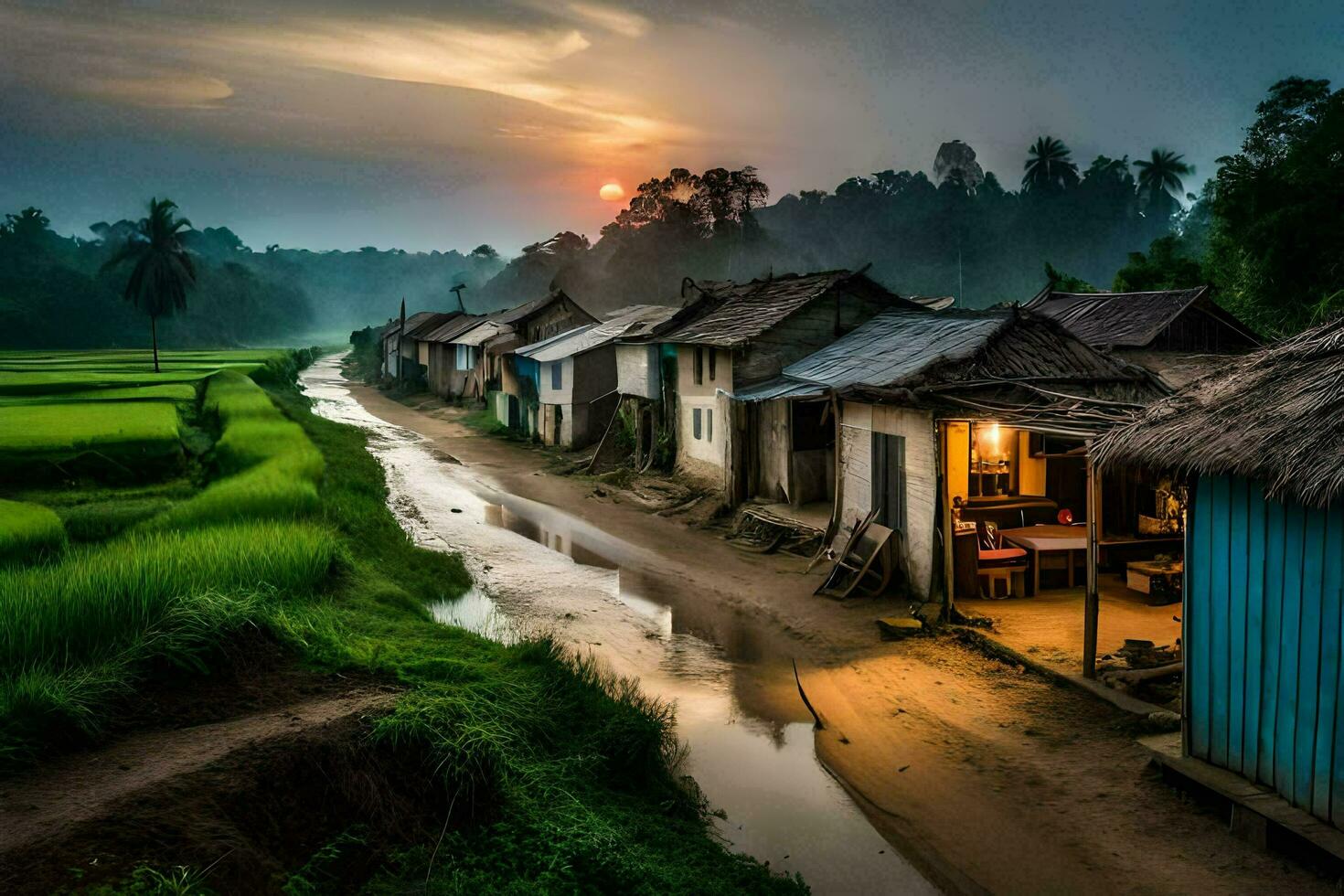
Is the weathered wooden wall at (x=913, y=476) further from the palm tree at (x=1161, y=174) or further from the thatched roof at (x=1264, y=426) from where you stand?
the palm tree at (x=1161, y=174)

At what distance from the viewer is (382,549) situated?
17.5 m

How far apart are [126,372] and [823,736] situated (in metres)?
45.6

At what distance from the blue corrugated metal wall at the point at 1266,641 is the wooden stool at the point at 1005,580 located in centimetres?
621

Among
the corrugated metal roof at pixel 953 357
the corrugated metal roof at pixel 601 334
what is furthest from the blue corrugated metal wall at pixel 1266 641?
the corrugated metal roof at pixel 601 334

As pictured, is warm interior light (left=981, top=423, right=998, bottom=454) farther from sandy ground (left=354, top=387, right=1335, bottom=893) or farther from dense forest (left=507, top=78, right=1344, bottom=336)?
dense forest (left=507, top=78, right=1344, bottom=336)

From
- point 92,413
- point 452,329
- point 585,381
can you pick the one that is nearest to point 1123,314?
point 585,381

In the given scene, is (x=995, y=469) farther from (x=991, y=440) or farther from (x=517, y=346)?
(x=517, y=346)

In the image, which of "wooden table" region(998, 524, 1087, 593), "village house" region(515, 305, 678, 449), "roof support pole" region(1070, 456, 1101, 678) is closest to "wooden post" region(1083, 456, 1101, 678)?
"roof support pole" region(1070, 456, 1101, 678)

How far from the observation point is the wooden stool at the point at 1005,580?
15641mm

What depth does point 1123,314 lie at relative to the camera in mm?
26266

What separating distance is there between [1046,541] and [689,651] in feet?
21.4

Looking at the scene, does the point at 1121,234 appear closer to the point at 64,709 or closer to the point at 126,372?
the point at 126,372

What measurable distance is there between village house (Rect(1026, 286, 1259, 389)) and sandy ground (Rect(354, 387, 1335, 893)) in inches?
495

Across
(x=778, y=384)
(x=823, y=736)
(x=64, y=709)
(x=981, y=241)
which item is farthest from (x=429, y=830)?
(x=981, y=241)
